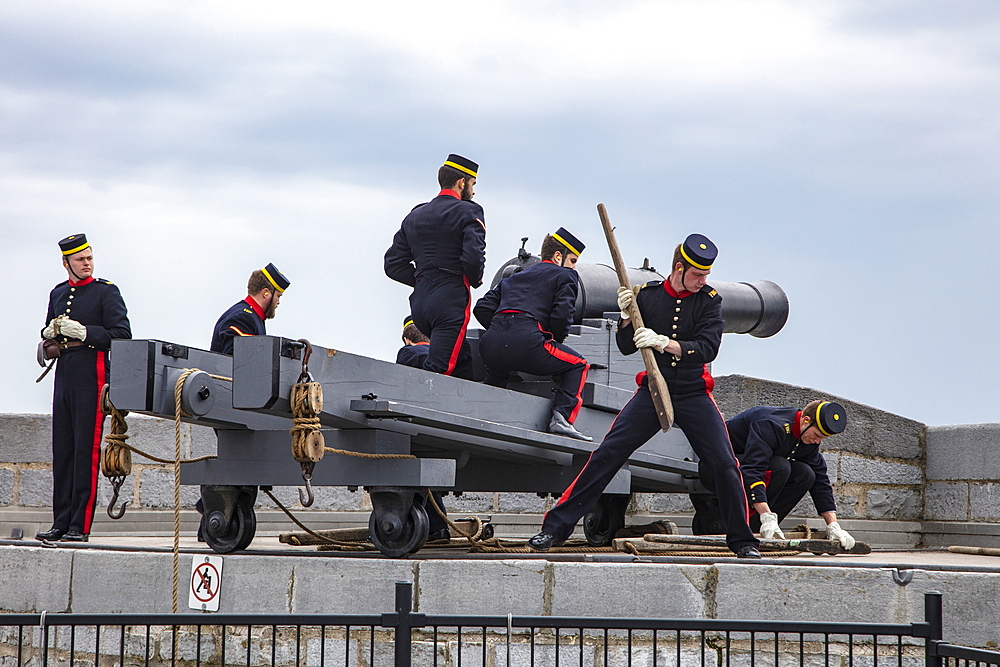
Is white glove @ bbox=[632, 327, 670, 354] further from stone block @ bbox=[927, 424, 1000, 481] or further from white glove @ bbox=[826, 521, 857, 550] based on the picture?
stone block @ bbox=[927, 424, 1000, 481]

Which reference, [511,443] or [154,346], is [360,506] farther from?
[154,346]

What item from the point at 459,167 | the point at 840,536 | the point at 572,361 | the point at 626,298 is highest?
the point at 459,167

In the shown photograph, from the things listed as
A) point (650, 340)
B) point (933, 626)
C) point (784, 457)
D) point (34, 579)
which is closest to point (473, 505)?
point (784, 457)

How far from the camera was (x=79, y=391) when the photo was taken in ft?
25.2

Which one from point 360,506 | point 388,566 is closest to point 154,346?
point 388,566

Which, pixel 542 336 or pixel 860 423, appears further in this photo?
pixel 860 423

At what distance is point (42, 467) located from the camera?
35.1 ft

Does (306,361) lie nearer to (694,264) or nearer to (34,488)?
(694,264)

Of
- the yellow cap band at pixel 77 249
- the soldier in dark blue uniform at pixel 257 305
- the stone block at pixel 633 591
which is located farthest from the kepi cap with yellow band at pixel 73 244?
the stone block at pixel 633 591

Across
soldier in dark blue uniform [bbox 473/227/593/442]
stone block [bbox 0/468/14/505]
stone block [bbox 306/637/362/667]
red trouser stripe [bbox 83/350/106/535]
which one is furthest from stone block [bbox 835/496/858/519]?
stone block [bbox 0/468/14/505]

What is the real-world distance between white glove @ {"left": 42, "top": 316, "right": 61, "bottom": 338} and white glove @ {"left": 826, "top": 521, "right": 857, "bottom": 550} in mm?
4883

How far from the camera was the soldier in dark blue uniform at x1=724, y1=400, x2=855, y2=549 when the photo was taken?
7754mm

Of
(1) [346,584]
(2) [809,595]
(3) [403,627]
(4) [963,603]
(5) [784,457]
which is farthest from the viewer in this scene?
(5) [784,457]

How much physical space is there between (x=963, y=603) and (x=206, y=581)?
11.8ft
